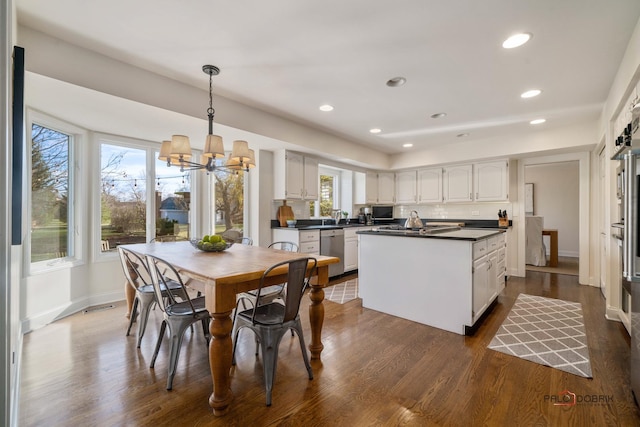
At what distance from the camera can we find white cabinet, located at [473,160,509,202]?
5.06 m

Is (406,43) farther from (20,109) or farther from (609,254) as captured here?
(609,254)

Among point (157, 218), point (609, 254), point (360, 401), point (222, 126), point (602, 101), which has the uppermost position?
point (602, 101)

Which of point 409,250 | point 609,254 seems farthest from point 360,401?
point 609,254

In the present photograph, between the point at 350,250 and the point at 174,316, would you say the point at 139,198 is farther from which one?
the point at 350,250

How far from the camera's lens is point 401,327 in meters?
2.89

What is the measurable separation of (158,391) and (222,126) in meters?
2.57

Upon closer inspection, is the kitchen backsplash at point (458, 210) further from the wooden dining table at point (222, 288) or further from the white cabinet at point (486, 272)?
the wooden dining table at point (222, 288)

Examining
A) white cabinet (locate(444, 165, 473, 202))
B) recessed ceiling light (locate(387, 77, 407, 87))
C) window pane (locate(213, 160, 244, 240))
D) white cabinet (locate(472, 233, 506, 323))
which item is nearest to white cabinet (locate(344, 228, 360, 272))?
window pane (locate(213, 160, 244, 240))

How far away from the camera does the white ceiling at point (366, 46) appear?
6.10 ft

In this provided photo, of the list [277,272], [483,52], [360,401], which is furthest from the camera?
[483,52]

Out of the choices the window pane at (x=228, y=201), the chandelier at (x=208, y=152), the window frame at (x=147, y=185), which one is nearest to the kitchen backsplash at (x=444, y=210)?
the window pane at (x=228, y=201)

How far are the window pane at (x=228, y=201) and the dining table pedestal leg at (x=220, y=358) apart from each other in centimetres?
305

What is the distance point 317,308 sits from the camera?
2.23 metres

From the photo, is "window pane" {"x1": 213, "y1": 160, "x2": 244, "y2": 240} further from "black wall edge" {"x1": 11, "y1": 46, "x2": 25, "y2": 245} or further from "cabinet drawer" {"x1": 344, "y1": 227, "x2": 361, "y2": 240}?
"black wall edge" {"x1": 11, "y1": 46, "x2": 25, "y2": 245}
